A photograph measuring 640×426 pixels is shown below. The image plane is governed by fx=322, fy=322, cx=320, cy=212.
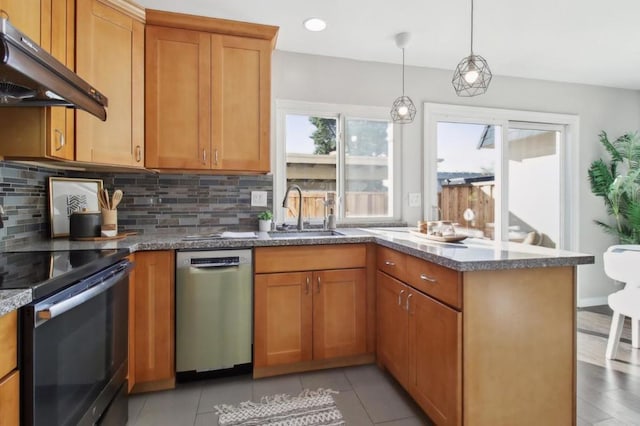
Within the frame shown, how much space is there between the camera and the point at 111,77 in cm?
199

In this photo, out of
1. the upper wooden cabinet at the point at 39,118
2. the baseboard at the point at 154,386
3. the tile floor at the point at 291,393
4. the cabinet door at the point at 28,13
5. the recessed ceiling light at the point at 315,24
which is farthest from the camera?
the recessed ceiling light at the point at 315,24

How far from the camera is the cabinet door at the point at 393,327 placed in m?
1.87

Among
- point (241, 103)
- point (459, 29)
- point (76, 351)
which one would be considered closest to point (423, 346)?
point (76, 351)

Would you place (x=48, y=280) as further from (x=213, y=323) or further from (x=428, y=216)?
(x=428, y=216)

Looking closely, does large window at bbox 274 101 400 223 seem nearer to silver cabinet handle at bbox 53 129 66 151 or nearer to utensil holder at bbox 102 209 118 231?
utensil holder at bbox 102 209 118 231

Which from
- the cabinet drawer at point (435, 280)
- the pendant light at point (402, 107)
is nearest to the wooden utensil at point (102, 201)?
the cabinet drawer at point (435, 280)

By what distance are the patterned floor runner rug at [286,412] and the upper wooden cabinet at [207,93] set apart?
151 cm

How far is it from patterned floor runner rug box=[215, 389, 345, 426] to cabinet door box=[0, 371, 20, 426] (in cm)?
103

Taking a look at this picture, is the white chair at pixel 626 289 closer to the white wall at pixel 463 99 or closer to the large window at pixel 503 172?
the large window at pixel 503 172

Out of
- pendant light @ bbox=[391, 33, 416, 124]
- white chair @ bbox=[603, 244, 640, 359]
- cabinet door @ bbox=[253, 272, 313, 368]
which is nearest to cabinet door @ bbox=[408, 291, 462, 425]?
cabinet door @ bbox=[253, 272, 313, 368]

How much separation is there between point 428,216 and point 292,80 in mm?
1785

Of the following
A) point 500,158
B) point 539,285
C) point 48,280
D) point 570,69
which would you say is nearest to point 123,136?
point 48,280

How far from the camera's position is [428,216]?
313cm

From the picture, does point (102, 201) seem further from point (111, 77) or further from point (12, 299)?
point (12, 299)
